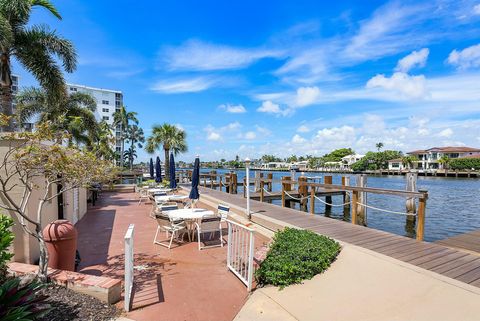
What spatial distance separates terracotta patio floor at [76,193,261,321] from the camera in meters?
3.44

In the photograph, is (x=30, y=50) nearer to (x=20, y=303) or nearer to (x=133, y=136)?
(x=20, y=303)

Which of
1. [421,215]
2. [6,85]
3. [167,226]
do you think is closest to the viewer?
[421,215]

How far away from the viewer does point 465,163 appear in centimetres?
6181

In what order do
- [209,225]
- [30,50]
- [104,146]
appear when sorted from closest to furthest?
[104,146]
[209,225]
[30,50]

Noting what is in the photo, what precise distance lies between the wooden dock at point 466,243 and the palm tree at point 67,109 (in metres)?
19.3

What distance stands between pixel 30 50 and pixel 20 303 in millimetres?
11711

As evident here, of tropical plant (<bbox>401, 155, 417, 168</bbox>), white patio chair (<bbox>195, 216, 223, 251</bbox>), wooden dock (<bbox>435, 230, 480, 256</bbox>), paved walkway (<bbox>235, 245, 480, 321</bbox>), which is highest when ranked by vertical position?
tropical plant (<bbox>401, 155, 417, 168</bbox>)

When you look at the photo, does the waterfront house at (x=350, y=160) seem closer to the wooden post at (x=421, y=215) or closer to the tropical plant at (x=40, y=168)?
the wooden post at (x=421, y=215)

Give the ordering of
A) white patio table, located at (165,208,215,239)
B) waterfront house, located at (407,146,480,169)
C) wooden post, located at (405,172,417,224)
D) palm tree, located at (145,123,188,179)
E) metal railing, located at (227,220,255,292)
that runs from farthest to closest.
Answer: waterfront house, located at (407,146,480,169)
palm tree, located at (145,123,188,179)
wooden post, located at (405,172,417,224)
white patio table, located at (165,208,215,239)
metal railing, located at (227,220,255,292)

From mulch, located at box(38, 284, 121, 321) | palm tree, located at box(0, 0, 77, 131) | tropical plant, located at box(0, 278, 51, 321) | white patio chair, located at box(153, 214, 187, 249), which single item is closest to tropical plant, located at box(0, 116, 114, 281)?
mulch, located at box(38, 284, 121, 321)

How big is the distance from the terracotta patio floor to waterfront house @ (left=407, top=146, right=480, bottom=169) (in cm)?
8584

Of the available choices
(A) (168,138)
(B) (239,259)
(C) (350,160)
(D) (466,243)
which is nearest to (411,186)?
(D) (466,243)

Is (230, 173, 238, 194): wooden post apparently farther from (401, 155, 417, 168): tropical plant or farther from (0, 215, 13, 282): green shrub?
(401, 155, 417, 168): tropical plant

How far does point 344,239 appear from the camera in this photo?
546cm
